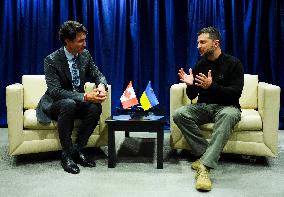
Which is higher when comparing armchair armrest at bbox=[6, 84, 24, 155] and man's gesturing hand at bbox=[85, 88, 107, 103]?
man's gesturing hand at bbox=[85, 88, 107, 103]

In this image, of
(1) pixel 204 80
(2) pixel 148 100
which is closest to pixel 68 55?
(2) pixel 148 100

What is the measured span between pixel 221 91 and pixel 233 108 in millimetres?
170

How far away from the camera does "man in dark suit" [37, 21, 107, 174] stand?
3.09 meters

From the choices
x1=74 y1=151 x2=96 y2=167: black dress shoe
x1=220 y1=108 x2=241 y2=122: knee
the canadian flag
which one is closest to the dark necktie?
the canadian flag

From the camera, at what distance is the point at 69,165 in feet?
9.99

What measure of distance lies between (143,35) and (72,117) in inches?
78.6

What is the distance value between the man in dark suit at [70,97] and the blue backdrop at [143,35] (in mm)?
1488

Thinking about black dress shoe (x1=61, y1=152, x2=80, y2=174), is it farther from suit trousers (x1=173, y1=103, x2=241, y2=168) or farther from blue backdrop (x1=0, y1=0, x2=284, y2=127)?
blue backdrop (x1=0, y1=0, x2=284, y2=127)

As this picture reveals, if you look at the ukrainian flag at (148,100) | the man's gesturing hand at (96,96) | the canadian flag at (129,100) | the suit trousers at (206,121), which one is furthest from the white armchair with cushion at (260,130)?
the man's gesturing hand at (96,96)

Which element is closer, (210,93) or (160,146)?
(160,146)

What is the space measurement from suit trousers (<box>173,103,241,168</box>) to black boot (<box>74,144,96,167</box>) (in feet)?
2.56

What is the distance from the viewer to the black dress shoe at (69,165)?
9.89ft

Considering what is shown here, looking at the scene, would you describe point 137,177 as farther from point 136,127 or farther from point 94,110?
point 94,110

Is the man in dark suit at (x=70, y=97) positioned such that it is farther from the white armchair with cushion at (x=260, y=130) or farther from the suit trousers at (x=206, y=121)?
the white armchair with cushion at (x=260, y=130)
